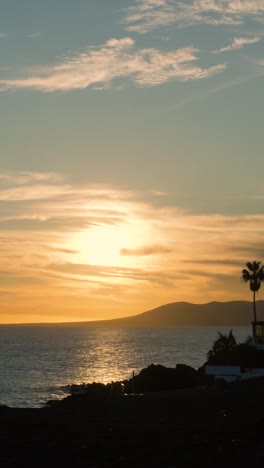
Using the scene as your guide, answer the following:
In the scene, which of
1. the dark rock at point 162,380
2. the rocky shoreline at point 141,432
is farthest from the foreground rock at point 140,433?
the dark rock at point 162,380

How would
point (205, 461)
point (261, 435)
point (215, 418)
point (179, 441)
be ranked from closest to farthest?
1. point (205, 461)
2. point (261, 435)
3. point (179, 441)
4. point (215, 418)

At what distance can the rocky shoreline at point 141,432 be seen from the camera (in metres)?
23.0

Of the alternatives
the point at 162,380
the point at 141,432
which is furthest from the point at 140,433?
the point at 162,380

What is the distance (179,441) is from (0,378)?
283 ft

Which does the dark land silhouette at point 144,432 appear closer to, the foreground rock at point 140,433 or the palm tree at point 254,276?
the foreground rock at point 140,433

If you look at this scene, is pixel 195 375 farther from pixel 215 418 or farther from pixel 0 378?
pixel 0 378

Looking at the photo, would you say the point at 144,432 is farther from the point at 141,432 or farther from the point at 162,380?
the point at 162,380

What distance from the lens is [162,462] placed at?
2262 centimetres

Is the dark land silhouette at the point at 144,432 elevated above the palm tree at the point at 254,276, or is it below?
below

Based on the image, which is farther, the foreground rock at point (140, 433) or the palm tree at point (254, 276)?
the palm tree at point (254, 276)

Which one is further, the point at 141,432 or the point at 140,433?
the point at 141,432

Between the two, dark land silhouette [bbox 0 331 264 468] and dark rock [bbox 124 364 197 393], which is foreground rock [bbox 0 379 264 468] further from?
dark rock [bbox 124 364 197 393]

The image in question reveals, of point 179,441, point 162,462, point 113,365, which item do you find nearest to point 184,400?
point 179,441

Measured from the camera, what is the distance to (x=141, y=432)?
1145 inches
